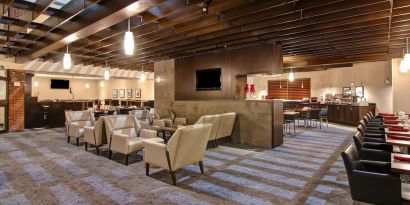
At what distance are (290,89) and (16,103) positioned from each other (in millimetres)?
13308

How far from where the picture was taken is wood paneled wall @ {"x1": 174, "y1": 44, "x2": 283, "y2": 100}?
6.27 m

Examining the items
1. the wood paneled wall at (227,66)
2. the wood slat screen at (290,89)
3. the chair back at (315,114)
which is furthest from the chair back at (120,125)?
the wood slat screen at (290,89)

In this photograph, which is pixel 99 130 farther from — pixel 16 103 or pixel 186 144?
pixel 16 103

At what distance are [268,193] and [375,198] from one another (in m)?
1.32

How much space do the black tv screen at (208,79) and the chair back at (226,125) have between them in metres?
1.43

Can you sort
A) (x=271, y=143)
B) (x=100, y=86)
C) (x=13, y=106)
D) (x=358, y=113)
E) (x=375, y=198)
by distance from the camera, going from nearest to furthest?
(x=375, y=198)
(x=271, y=143)
(x=13, y=106)
(x=358, y=113)
(x=100, y=86)

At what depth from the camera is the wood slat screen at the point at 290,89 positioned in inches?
552

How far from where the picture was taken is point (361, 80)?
433 inches

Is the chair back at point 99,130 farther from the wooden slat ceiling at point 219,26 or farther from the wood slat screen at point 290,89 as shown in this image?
the wood slat screen at point 290,89

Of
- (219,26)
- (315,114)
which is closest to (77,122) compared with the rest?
(219,26)

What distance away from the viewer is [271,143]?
232 inches

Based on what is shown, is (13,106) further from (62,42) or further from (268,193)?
(268,193)

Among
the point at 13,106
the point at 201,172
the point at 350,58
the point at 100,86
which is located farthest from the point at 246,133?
the point at 100,86

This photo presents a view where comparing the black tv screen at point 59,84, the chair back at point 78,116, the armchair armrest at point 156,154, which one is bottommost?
the armchair armrest at point 156,154
